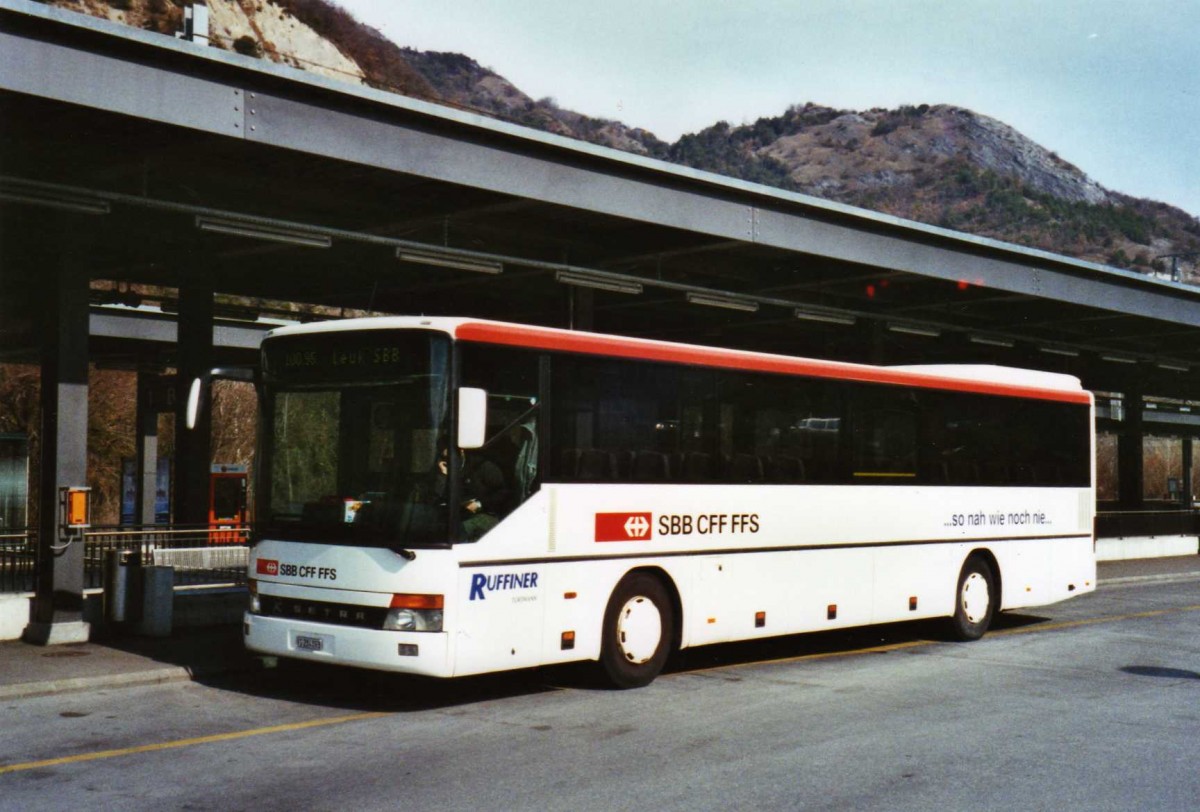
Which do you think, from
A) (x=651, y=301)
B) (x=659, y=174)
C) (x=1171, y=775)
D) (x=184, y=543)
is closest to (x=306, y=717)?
(x=1171, y=775)

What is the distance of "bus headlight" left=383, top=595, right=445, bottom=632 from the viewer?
34.4 feet

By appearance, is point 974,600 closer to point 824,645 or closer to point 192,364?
point 824,645

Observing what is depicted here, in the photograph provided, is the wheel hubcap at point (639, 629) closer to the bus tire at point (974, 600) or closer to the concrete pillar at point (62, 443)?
the bus tire at point (974, 600)

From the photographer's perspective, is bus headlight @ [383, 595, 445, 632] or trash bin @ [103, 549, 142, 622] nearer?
bus headlight @ [383, 595, 445, 632]

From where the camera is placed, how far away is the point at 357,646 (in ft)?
35.0

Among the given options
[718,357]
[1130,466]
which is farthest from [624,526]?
[1130,466]

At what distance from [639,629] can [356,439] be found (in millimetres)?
3231

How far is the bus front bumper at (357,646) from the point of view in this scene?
34.4 feet

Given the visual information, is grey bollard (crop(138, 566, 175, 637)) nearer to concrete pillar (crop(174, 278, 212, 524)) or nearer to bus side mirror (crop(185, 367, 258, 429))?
bus side mirror (crop(185, 367, 258, 429))

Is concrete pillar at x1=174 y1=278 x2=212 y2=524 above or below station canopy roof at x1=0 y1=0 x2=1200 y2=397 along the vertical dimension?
below

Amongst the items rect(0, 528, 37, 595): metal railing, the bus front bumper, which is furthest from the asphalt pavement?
the bus front bumper

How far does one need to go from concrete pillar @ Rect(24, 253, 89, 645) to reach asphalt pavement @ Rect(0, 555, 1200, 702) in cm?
40

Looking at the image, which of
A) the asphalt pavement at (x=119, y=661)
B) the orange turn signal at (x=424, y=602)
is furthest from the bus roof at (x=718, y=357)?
the asphalt pavement at (x=119, y=661)

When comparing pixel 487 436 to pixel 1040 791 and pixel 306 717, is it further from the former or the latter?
pixel 1040 791
